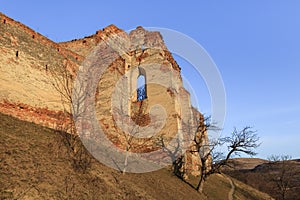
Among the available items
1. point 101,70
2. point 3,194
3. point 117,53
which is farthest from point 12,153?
point 117,53

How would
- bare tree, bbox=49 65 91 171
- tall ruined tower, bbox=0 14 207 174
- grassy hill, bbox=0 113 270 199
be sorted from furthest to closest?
tall ruined tower, bbox=0 14 207 174 < bare tree, bbox=49 65 91 171 < grassy hill, bbox=0 113 270 199

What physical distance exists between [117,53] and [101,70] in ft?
10.9

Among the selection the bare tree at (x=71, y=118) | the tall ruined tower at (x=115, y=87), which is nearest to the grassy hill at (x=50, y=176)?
the bare tree at (x=71, y=118)

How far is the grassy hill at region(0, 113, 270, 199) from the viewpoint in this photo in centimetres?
683

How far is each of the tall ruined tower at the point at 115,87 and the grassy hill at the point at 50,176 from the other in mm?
1693

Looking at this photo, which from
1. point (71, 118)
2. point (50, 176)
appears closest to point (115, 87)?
point (71, 118)

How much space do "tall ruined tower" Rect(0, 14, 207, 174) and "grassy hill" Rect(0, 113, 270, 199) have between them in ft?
5.56

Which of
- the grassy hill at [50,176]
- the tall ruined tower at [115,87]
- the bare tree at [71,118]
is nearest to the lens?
the grassy hill at [50,176]

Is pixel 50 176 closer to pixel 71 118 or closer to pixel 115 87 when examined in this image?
pixel 71 118

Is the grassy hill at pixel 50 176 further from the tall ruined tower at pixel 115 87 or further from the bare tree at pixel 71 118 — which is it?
the tall ruined tower at pixel 115 87

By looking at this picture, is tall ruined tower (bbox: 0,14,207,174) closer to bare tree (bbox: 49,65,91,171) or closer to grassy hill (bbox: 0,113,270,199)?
bare tree (bbox: 49,65,91,171)

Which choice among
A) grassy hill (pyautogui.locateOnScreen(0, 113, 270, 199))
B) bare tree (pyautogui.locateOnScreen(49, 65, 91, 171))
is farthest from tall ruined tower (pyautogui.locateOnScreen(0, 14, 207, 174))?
grassy hill (pyautogui.locateOnScreen(0, 113, 270, 199))

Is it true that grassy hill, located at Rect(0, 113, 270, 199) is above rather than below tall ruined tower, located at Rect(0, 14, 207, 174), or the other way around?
below

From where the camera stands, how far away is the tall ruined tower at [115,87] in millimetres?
12523
